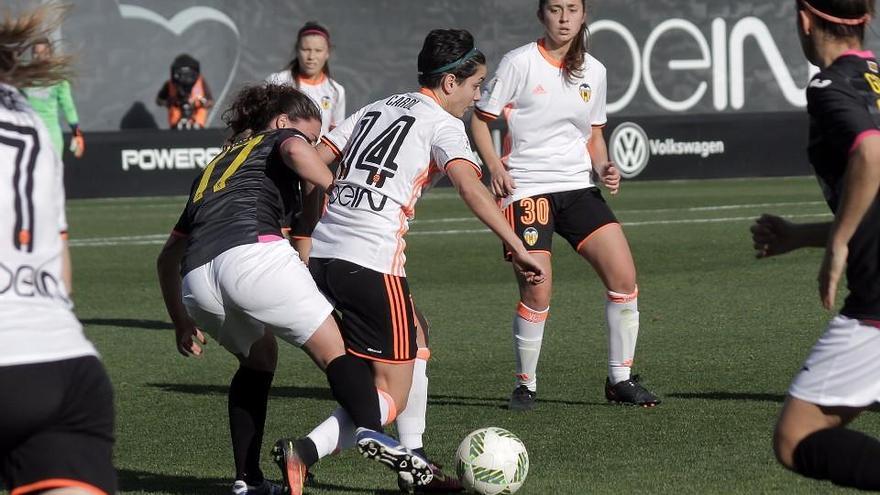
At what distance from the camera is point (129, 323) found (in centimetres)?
1195

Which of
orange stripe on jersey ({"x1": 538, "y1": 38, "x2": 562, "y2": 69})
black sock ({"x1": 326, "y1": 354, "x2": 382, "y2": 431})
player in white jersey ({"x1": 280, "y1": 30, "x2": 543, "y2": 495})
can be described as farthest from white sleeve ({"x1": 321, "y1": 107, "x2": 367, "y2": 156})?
orange stripe on jersey ({"x1": 538, "y1": 38, "x2": 562, "y2": 69})

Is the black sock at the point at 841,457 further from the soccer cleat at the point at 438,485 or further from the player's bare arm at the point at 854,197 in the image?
the soccer cleat at the point at 438,485

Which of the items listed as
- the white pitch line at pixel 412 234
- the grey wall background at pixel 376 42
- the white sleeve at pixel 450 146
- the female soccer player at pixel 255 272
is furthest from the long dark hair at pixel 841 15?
the grey wall background at pixel 376 42

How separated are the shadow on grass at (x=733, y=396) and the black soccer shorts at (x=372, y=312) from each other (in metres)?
2.54

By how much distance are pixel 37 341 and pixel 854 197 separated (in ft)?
7.46

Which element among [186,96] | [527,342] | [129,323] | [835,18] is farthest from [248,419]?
[186,96]

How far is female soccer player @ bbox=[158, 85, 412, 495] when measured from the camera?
5617 millimetres

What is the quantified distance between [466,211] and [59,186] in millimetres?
17335

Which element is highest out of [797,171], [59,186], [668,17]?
[59,186]

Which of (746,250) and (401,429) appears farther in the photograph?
(746,250)

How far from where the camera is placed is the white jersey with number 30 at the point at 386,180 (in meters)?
6.01

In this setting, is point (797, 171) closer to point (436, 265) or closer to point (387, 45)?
point (387, 45)

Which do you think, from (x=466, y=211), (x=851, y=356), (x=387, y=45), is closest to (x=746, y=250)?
(x=466, y=211)

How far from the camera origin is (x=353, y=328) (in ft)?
19.5
